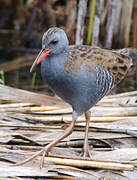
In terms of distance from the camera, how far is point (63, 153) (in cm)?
365

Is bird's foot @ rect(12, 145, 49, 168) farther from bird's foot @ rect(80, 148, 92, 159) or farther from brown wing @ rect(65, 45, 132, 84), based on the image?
brown wing @ rect(65, 45, 132, 84)

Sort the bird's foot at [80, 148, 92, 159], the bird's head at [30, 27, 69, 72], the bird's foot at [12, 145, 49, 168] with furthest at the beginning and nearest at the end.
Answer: the bird's foot at [80, 148, 92, 159] < the bird's foot at [12, 145, 49, 168] < the bird's head at [30, 27, 69, 72]

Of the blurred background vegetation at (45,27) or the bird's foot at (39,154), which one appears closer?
the bird's foot at (39,154)

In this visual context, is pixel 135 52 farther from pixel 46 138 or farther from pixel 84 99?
pixel 46 138

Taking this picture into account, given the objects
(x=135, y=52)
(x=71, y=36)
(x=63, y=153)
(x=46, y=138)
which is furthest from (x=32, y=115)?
(x=71, y=36)

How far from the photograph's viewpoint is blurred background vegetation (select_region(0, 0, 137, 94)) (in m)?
6.48

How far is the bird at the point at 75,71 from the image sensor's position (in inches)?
129

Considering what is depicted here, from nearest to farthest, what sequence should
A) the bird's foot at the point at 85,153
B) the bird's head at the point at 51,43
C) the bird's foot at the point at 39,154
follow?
1. the bird's head at the point at 51,43
2. the bird's foot at the point at 39,154
3. the bird's foot at the point at 85,153

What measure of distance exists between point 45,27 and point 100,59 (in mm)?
4582

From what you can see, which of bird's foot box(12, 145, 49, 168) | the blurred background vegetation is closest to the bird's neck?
bird's foot box(12, 145, 49, 168)

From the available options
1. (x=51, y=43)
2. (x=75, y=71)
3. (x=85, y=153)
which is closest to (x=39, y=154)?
(x=85, y=153)

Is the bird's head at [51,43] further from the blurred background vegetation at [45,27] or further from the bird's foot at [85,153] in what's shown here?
the blurred background vegetation at [45,27]

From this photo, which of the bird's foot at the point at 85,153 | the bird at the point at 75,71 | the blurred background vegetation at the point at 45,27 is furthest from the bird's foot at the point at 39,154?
the blurred background vegetation at the point at 45,27

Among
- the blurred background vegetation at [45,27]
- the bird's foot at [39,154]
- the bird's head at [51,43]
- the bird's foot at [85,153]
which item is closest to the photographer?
the bird's head at [51,43]
